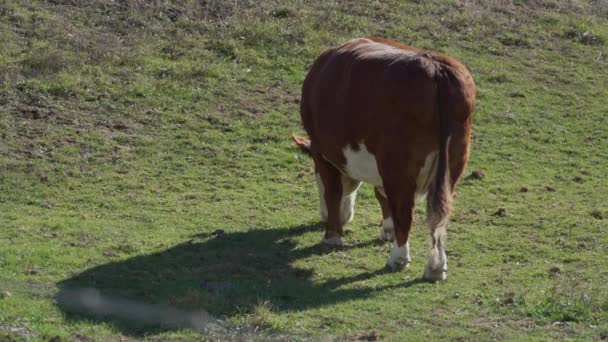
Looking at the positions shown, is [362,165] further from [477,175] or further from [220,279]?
[477,175]

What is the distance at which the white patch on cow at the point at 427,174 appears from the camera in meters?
10.5

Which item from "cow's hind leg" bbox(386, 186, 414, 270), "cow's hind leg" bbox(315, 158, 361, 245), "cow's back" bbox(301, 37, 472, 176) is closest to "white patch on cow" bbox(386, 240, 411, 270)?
"cow's hind leg" bbox(386, 186, 414, 270)

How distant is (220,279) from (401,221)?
68.4 inches

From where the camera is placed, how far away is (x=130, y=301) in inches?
384

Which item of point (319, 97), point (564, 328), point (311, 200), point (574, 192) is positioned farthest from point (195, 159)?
point (564, 328)

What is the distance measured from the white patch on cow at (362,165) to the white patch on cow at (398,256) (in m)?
0.67

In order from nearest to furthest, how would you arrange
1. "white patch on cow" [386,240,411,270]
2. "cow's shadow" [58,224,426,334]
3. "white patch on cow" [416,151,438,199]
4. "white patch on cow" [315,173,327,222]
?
"cow's shadow" [58,224,426,334] → "white patch on cow" [416,151,438,199] → "white patch on cow" [386,240,411,270] → "white patch on cow" [315,173,327,222]

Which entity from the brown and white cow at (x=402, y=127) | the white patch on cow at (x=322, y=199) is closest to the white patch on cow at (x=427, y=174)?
the brown and white cow at (x=402, y=127)

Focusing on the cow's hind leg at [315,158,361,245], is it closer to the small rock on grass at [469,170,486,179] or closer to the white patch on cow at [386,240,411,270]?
the white patch on cow at [386,240,411,270]

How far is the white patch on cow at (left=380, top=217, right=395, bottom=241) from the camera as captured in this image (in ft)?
39.9

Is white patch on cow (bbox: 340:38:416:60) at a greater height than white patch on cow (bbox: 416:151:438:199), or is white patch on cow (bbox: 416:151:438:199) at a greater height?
white patch on cow (bbox: 340:38:416:60)

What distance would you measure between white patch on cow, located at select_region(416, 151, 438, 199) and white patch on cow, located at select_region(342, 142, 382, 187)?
0.49m

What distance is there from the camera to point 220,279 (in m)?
10.6

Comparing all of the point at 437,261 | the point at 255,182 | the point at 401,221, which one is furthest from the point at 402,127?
the point at 255,182
